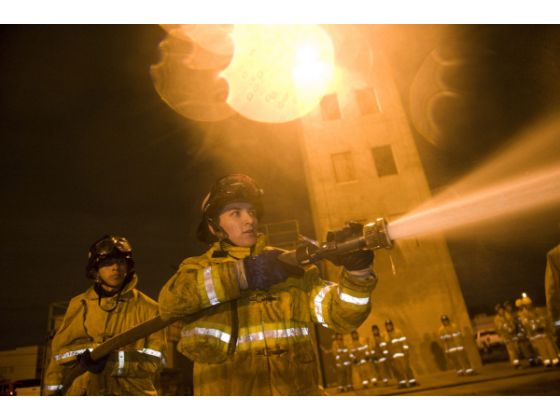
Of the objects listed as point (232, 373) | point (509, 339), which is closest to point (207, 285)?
point (232, 373)

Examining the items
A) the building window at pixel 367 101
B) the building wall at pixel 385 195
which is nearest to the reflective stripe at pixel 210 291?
the building wall at pixel 385 195

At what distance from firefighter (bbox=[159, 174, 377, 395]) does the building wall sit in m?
9.03

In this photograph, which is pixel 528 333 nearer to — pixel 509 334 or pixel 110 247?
pixel 509 334

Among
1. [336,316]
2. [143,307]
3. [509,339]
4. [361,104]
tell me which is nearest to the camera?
[336,316]

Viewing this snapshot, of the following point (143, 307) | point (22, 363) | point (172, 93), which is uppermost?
point (172, 93)

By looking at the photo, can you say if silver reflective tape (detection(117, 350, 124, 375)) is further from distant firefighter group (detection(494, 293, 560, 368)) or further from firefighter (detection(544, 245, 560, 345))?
distant firefighter group (detection(494, 293, 560, 368))

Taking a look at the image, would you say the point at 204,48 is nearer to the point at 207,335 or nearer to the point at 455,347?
the point at 207,335

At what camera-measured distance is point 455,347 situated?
9180 millimetres

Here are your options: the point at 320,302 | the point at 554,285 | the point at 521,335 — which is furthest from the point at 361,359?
the point at 320,302

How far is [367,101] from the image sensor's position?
1389cm

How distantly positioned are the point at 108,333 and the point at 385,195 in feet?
36.3

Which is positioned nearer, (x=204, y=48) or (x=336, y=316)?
(x=336, y=316)

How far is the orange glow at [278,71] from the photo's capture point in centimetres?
1123
